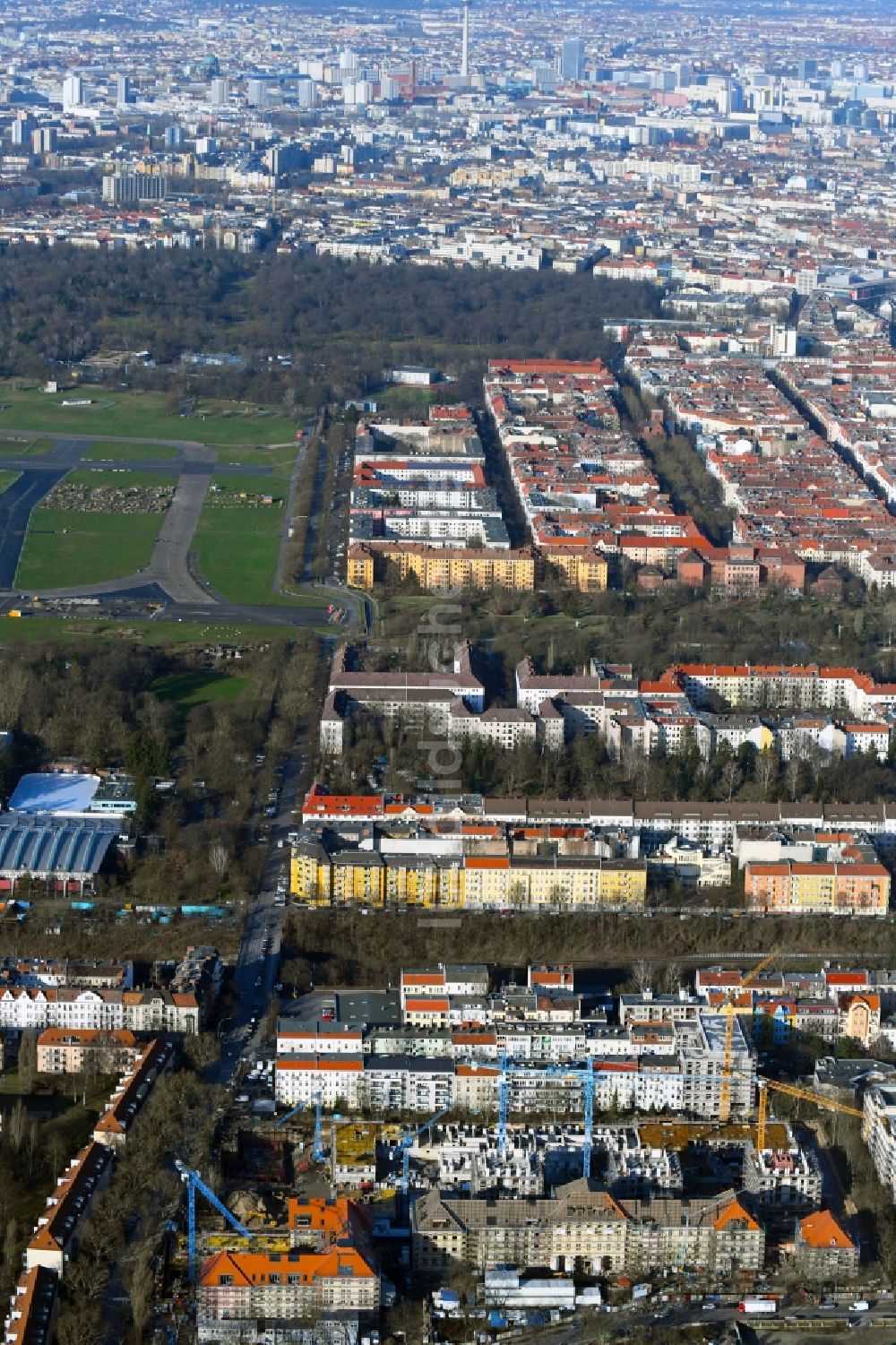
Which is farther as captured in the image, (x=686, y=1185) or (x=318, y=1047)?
(x=318, y=1047)

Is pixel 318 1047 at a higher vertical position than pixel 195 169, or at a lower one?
higher

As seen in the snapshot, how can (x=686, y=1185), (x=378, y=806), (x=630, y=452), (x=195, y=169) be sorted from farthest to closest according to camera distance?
(x=195, y=169) < (x=630, y=452) < (x=378, y=806) < (x=686, y=1185)

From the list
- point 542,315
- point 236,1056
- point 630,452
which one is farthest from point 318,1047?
point 542,315

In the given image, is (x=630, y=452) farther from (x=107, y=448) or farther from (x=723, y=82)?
(x=723, y=82)

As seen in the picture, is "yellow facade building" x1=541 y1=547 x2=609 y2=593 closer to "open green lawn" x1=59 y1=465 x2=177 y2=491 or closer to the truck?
"open green lawn" x1=59 y1=465 x2=177 y2=491

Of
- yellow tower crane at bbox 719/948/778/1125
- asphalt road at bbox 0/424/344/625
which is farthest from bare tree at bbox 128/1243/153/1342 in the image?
asphalt road at bbox 0/424/344/625
